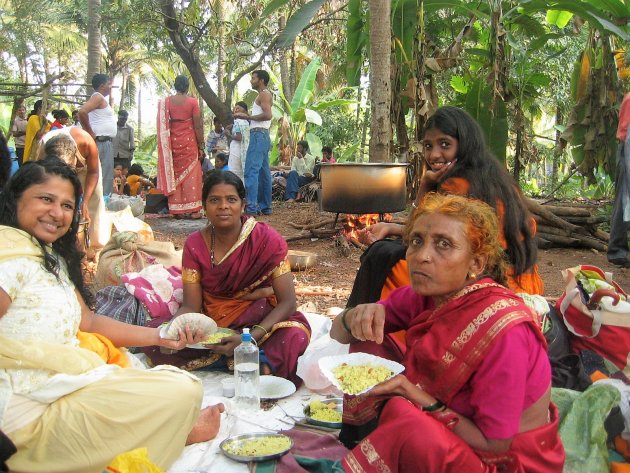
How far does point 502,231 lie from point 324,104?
1018 centimetres

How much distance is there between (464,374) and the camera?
5.47 feet

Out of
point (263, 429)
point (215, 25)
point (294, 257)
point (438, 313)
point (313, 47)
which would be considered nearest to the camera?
point (438, 313)

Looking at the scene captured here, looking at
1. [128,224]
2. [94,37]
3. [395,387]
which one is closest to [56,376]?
[395,387]

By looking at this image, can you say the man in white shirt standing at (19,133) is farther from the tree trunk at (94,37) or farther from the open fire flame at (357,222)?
the open fire flame at (357,222)

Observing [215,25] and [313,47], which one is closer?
[215,25]

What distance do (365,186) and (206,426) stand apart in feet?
10.8

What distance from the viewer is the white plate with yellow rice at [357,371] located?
1868mm

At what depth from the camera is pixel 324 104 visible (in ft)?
40.9

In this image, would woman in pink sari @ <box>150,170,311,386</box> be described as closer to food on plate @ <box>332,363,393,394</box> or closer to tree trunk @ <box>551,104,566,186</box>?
food on plate @ <box>332,363,393,394</box>

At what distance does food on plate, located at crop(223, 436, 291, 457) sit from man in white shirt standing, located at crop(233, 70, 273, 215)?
605cm

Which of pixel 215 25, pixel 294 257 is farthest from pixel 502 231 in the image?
pixel 215 25

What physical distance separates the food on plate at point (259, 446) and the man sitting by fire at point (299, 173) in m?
9.06

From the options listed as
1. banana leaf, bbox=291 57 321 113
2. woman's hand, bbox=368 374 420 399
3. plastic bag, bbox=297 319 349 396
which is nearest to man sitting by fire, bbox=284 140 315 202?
banana leaf, bbox=291 57 321 113

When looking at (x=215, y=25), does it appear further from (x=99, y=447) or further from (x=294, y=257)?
(x=99, y=447)
